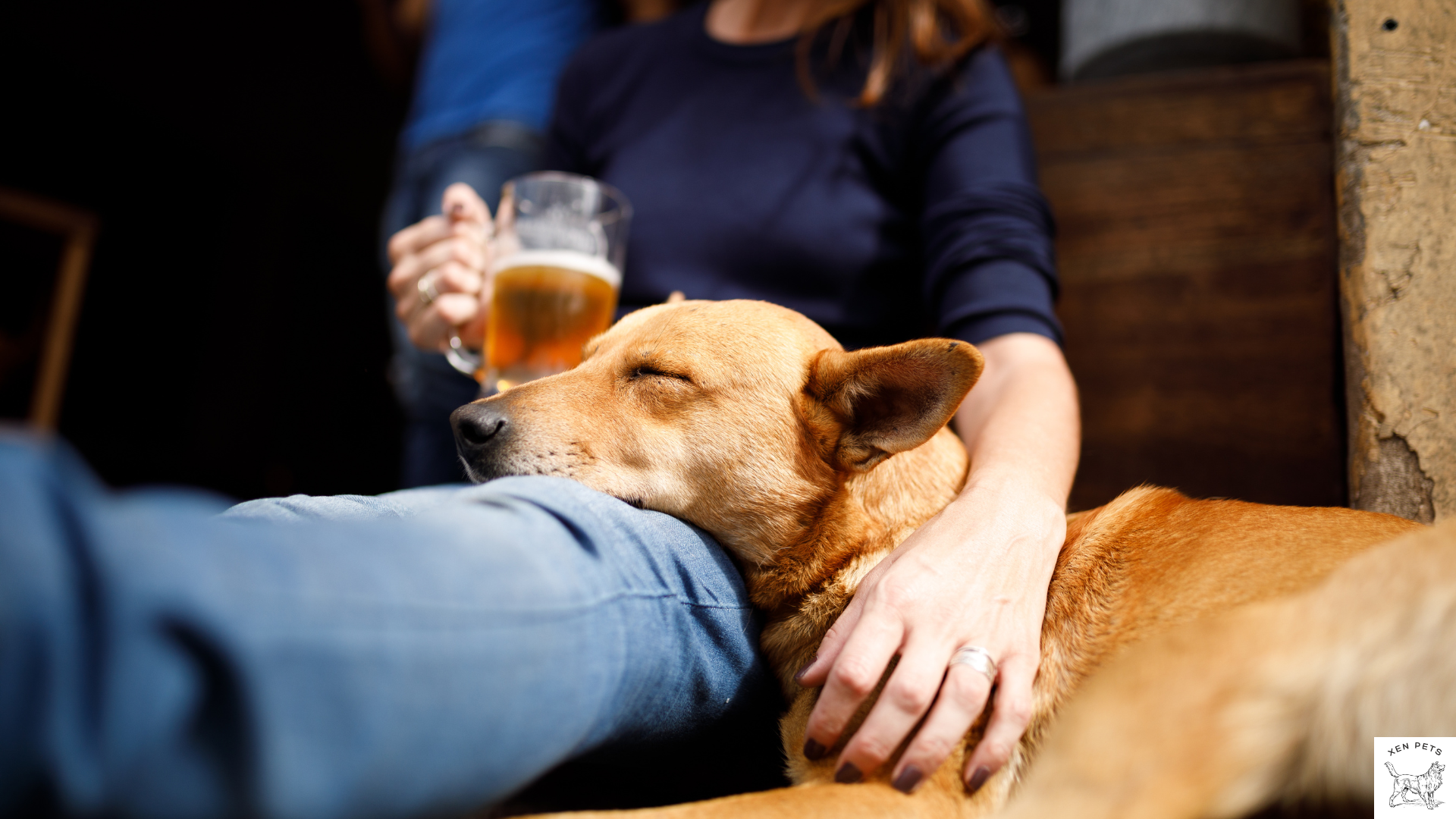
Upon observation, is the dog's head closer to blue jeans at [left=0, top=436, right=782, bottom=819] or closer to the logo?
blue jeans at [left=0, top=436, right=782, bottom=819]

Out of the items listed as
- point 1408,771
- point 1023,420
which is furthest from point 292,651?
point 1023,420

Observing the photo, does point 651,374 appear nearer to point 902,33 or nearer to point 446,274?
point 446,274

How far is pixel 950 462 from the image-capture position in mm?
1547

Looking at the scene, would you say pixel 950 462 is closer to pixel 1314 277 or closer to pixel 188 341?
pixel 1314 277

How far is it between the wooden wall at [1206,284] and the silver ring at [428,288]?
6.08 feet

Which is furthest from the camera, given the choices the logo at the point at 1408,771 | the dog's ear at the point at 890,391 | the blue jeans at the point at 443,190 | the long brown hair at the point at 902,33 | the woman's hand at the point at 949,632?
the blue jeans at the point at 443,190

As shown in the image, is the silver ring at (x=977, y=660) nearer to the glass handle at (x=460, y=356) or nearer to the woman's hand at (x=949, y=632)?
the woman's hand at (x=949, y=632)

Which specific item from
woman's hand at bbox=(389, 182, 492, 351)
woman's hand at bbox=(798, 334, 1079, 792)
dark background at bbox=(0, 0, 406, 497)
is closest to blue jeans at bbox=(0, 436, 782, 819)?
woman's hand at bbox=(798, 334, 1079, 792)

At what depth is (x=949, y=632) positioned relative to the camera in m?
1.10

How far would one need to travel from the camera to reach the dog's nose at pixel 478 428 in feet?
4.63

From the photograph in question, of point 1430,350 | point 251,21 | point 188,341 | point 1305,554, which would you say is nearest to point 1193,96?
point 1430,350

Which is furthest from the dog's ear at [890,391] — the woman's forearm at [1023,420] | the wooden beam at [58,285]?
the wooden beam at [58,285]

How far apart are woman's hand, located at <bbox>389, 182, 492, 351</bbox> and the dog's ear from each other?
925 mm

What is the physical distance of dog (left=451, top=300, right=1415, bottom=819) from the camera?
126cm
